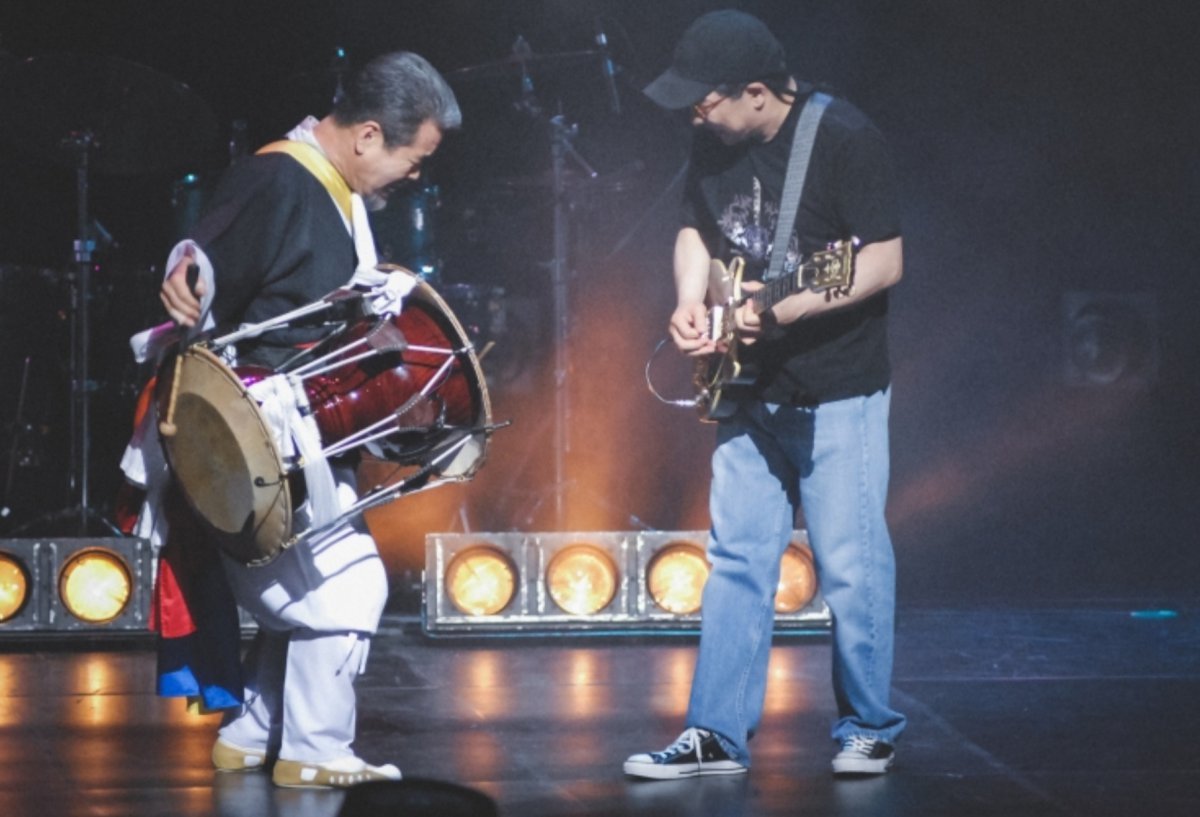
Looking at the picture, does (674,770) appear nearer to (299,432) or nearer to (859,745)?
(859,745)

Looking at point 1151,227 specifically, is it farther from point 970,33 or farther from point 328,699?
point 328,699

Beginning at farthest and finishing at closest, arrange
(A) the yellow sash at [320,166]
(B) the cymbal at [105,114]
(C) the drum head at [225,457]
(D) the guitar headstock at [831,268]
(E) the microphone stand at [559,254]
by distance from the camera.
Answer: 1. (E) the microphone stand at [559,254]
2. (B) the cymbal at [105,114]
3. (A) the yellow sash at [320,166]
4. (D) the guitar headstock at [831,268]
5. (C) the drum head at [225,457]

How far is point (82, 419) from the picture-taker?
22.1 feet

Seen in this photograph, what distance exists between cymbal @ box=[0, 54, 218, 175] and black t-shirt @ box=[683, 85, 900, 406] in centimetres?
309

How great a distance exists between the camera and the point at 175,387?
12.6 feet

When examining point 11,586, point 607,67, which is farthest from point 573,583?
point 607,67

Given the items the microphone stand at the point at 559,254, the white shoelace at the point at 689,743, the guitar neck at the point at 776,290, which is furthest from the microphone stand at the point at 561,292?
the guitar neck at the point at 776,290

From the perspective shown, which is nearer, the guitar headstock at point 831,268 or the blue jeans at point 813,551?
the guitar headstock at point 831,268

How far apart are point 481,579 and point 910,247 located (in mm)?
3046

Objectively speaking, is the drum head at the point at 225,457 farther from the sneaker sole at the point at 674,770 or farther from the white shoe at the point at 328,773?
the sneaker sole at the point at 674,770

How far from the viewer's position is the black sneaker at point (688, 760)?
4121 millimetres

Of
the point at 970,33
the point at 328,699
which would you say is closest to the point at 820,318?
the point at 328,699

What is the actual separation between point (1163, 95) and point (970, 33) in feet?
3.29

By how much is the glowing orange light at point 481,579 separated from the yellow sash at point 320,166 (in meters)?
2.26
